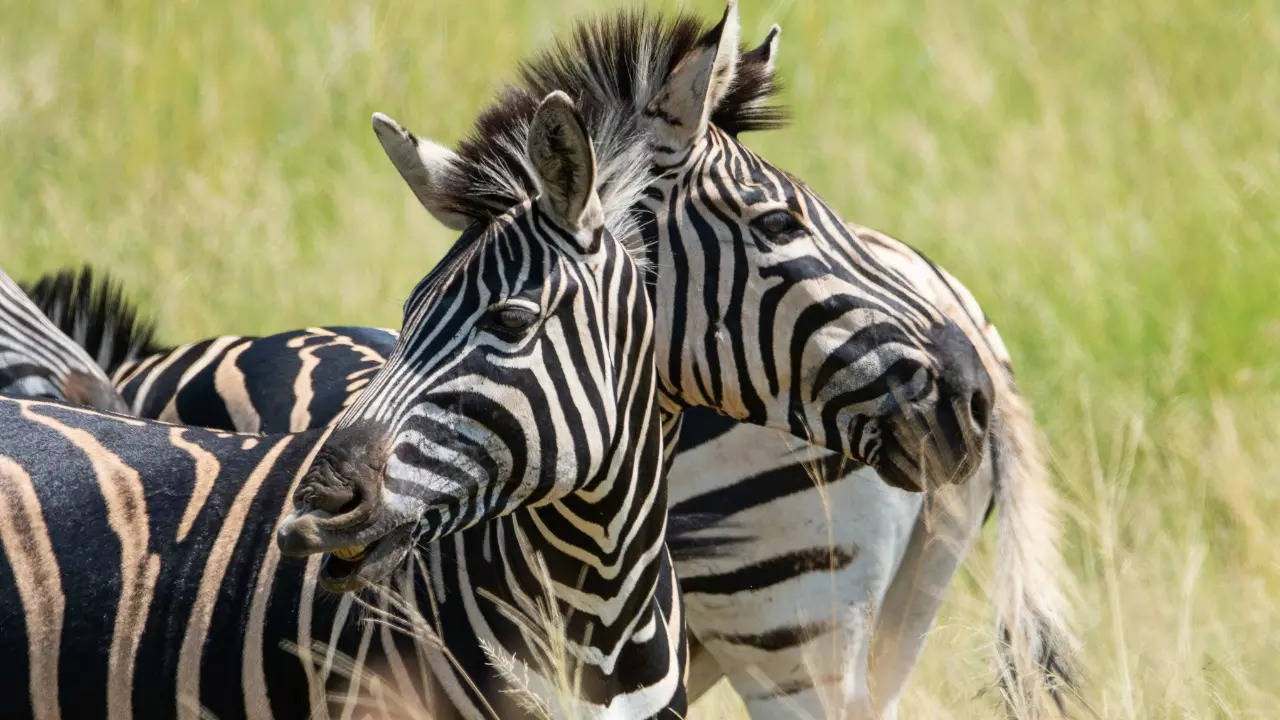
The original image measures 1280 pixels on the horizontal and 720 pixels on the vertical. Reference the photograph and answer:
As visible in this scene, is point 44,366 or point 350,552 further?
point 44,366

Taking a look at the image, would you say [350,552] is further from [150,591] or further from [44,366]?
[44,366]

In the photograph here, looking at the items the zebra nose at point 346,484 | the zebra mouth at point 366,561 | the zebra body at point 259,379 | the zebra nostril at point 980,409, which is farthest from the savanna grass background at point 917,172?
the zebra nose at point 346,484

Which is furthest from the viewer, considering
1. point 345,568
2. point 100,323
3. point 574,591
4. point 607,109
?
point 100,323

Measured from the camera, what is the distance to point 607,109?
13.5 ft

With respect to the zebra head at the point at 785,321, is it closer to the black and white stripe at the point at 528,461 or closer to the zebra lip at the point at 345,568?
the black and white stripe at the point at 528,461

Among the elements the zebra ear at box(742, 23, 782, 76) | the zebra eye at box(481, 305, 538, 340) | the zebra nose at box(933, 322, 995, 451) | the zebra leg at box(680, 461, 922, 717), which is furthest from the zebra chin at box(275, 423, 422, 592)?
the zebra ear at box(742, 23, 782, 76)

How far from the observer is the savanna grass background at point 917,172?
320 inches

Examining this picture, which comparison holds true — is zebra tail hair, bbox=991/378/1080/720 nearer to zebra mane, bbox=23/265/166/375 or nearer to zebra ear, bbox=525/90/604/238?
zebra ear, bbox=525/90/604/238

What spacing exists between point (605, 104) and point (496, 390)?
3.71ft

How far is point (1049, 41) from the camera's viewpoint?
40.0 feet

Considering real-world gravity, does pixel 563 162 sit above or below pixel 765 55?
below

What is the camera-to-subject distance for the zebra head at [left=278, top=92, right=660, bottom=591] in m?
3.26

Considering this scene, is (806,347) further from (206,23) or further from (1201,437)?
(206,23)

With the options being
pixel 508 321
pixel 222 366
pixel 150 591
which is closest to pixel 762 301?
pixel 508 321
